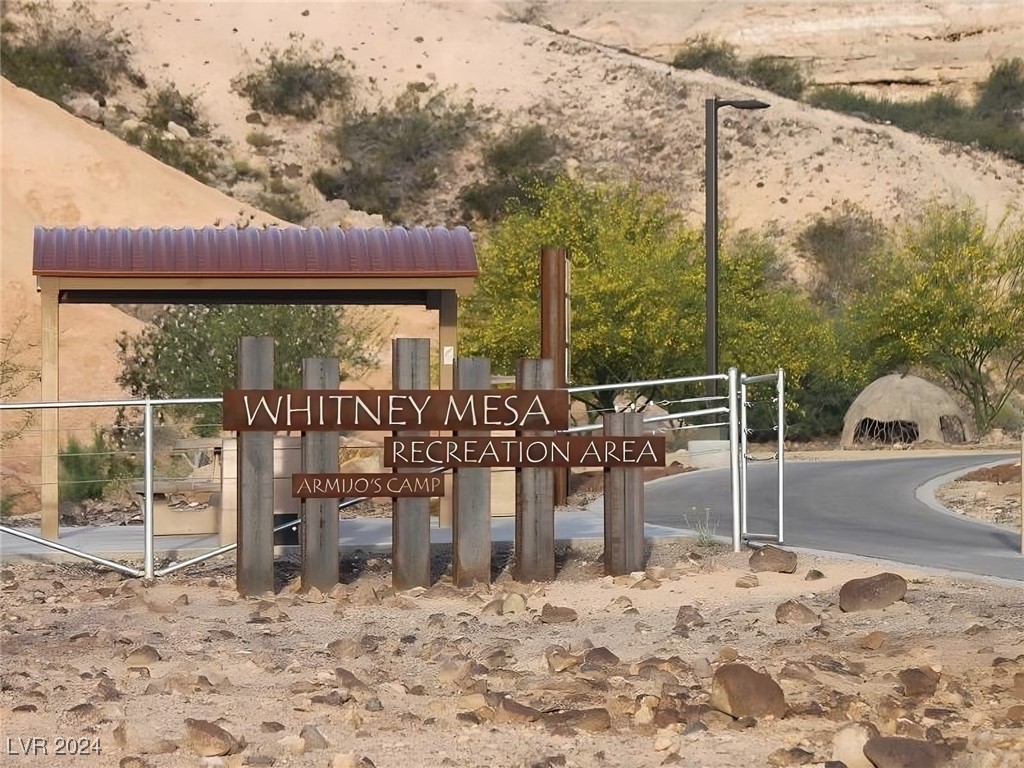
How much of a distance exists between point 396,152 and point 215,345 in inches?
1773

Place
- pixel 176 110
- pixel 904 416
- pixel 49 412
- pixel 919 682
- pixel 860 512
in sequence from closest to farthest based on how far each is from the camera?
pixel 919 682, pixel 49 412, pixel 860 512, pixel 904 416, pixel 176 110

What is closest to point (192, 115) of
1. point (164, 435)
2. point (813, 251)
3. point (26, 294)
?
point (813, 251)

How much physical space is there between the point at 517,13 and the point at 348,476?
89493 millimetres

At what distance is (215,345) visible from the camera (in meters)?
27.4

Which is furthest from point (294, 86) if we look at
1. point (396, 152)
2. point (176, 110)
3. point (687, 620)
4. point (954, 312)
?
point (687, 620)

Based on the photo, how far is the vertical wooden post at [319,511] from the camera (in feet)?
39.4

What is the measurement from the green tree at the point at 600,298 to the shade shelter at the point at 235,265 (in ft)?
52.3

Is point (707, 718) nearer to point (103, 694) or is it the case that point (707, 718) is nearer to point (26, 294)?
point (103, 694)

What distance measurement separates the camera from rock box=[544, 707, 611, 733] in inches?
291

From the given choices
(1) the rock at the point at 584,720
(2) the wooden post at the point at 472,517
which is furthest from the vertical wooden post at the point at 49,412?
(1) the rock at the point at 584,720

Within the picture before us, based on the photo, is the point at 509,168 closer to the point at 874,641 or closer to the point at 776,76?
the point at 776,76

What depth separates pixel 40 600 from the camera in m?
11.9

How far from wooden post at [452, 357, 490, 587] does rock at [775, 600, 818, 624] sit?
2777 millimetres

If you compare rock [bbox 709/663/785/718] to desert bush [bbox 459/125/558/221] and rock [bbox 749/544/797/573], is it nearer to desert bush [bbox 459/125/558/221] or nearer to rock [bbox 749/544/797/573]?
rock [bbox 749/544/797/573]
